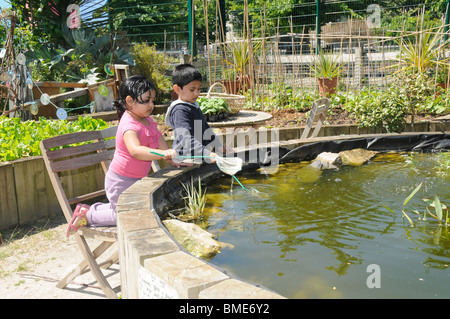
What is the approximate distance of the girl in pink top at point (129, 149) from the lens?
258 centimetres

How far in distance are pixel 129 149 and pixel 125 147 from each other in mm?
118

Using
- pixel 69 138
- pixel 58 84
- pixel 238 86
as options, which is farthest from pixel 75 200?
pixel 238 86

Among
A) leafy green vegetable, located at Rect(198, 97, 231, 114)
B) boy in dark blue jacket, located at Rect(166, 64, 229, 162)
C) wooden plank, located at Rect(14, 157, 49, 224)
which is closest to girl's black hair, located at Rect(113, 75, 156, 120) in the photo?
boy in dark blue jacket, located at Rect(166, 64, 229, 162)

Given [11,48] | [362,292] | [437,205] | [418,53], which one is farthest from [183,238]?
[418,53]

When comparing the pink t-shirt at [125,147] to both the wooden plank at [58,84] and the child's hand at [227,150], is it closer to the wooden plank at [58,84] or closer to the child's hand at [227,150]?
the child's hand at [227,150]

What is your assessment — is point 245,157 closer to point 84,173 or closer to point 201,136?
point 201,136

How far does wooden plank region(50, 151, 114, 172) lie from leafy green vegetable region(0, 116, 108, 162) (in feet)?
3.74

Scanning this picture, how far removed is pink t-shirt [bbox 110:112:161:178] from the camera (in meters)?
2.77

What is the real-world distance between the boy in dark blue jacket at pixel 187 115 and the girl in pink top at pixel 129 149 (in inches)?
17.3

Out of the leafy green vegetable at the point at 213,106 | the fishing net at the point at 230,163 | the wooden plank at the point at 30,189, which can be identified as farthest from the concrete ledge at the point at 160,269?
the leafy green vegetable at the point at 213,106

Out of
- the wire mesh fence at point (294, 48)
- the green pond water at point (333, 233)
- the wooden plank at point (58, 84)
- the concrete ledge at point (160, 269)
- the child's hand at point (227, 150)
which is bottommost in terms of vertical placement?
the green pond water at point (333, 233)

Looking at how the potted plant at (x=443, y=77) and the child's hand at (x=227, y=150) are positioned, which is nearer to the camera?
the child's hand at (x=227, y=150)

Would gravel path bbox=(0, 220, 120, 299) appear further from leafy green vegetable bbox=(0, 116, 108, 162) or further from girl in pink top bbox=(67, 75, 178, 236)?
leafy green vegetable bbox=(0, 116, 108, 162)

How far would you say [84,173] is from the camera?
425cm
